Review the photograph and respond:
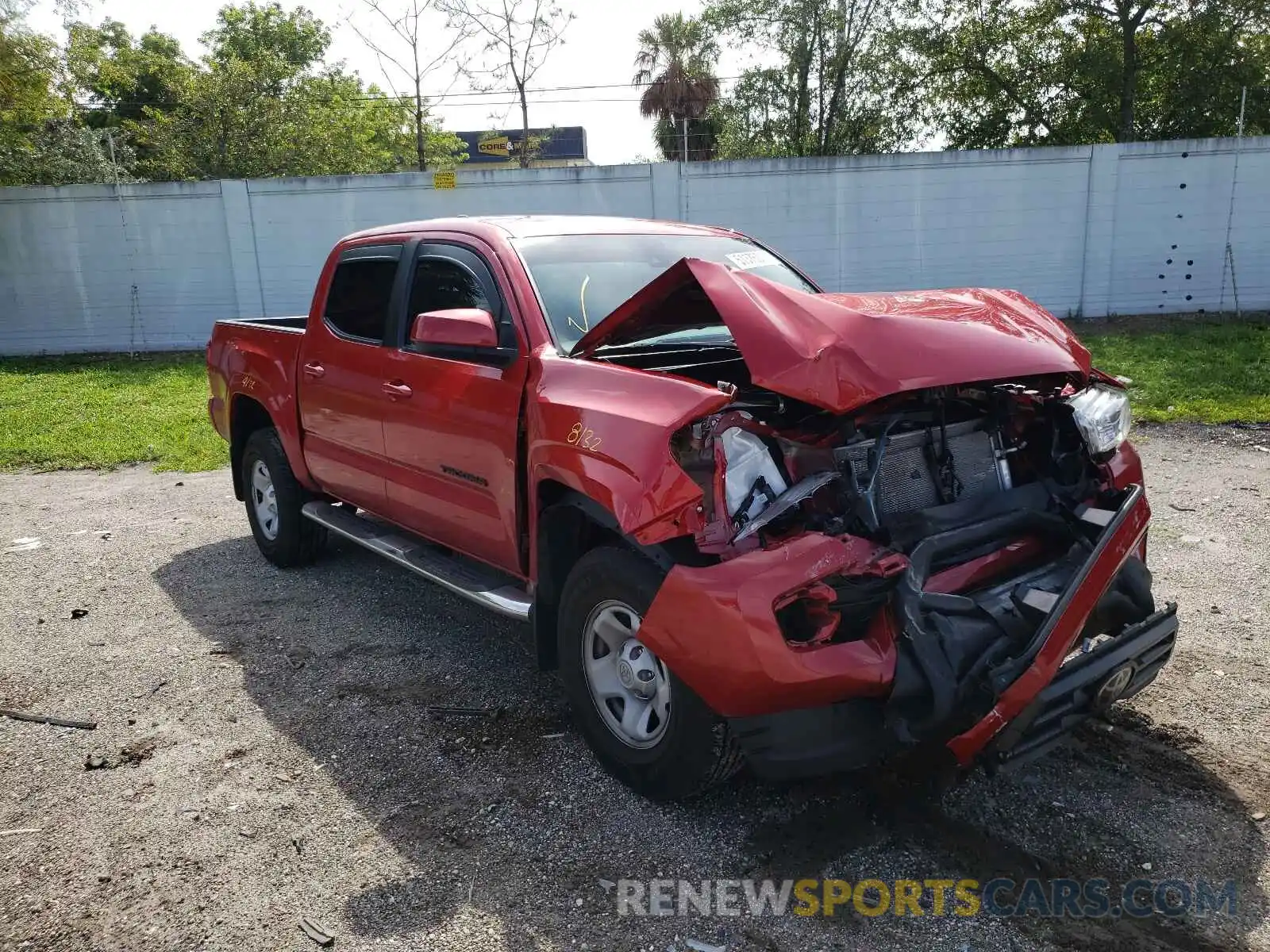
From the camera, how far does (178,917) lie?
8.93 ft

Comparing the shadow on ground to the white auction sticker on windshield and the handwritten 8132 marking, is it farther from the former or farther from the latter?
the white auction sticker on windshield

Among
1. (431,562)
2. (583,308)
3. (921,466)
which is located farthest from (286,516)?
(921,466)

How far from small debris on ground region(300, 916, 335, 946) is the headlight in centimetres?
283

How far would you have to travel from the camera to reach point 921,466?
10.2 ft

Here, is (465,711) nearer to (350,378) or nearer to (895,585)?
(350,378)

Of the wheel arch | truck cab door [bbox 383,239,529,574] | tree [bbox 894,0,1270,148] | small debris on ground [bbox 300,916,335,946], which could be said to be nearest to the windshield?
truck cab door [bbox 383,239,529,574]

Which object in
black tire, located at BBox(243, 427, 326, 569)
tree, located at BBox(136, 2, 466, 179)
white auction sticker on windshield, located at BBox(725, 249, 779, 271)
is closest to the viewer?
white auction sticker on windshield, located at BBox(725, 249, 779, 271)

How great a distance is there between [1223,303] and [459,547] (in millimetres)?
14473

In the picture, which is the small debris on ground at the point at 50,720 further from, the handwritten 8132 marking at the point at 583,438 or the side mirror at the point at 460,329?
the handwritten 8132 marking at the point at 583,438

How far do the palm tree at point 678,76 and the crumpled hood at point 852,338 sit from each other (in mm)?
29935

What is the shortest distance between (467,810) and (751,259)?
2.80m

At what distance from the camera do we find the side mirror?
3543mm

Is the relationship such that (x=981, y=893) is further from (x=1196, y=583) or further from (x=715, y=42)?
(x=715, y=42)

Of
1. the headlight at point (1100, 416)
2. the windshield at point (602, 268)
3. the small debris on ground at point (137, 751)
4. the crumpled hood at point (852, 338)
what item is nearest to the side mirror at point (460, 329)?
the windshield at point (602, 268)
